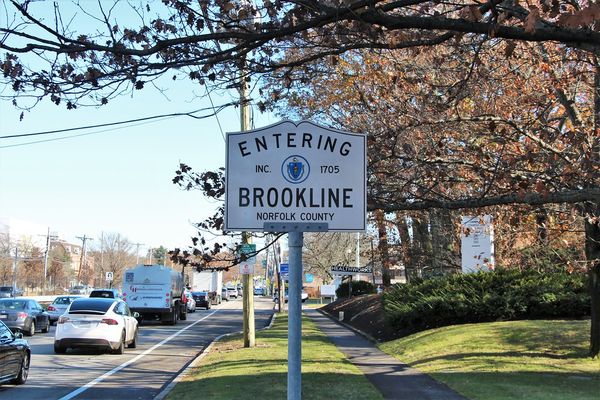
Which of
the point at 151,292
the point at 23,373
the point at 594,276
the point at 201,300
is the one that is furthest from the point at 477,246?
the point at 201,300

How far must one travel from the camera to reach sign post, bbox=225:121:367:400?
4.68 meters

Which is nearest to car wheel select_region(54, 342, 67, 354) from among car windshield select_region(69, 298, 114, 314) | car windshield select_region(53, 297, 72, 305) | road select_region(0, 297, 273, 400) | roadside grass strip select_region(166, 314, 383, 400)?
road select_region(0, 297, 273, 400)

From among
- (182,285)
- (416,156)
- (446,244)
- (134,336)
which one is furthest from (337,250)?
(416,156)

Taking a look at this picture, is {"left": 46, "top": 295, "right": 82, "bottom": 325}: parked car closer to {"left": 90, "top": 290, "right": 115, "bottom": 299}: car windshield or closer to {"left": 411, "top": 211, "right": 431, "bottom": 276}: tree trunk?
{"left": 90, "top": 290, "right": 115, "bottom": 299}: car windshield

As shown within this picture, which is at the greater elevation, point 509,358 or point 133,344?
point 509,358

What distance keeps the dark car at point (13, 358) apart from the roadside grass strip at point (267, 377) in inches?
118

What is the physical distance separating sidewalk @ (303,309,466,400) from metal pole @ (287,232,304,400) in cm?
588

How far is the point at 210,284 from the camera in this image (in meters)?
72.1

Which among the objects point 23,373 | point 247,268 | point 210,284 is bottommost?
point 23,373

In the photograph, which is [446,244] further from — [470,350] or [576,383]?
[576,383]

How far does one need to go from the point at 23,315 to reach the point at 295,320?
22068mm

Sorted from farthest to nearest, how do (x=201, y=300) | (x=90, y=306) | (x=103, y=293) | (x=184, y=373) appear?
(x=201, y=300) → (x=103, y=293) → (x=90, y=306) → (x=184, y=373)

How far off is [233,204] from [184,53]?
304 cm

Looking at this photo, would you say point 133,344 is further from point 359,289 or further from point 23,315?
point 359,289
